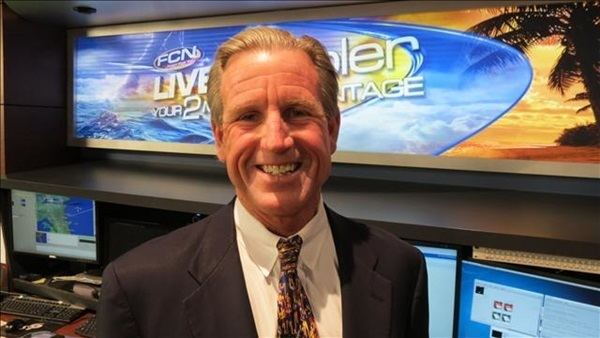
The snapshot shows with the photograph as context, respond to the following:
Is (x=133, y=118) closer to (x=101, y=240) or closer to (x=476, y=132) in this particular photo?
(x=101, y=240)

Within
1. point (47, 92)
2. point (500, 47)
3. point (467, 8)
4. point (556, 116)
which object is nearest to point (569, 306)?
point (556, 116)

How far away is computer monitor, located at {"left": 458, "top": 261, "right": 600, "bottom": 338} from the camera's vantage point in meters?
1.34

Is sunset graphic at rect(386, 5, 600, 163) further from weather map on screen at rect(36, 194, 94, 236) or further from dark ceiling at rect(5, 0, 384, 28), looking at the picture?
weather map on screen at rect(36, 194, 94, 236)

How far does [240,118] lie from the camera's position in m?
0.92

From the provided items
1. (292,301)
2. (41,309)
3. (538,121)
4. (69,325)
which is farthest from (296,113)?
(41,309)

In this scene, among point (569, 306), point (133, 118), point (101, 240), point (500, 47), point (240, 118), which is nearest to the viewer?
point (240, 118)

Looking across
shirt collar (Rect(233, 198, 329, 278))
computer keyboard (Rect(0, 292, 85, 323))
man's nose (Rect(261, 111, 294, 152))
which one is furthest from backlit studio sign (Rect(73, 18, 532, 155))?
man's nose (Rect(261, 111, 294, 152))

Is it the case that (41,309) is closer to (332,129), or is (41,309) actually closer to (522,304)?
(332,129)

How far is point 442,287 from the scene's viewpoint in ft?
5.17

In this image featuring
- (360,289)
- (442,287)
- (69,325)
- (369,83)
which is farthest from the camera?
(69,325)

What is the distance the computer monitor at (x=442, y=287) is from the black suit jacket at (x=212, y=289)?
0.49 meters

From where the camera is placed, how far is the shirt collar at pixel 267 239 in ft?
3.21

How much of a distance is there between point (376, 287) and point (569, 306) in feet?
2.20

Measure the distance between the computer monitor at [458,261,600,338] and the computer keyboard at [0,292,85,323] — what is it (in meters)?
1.57
